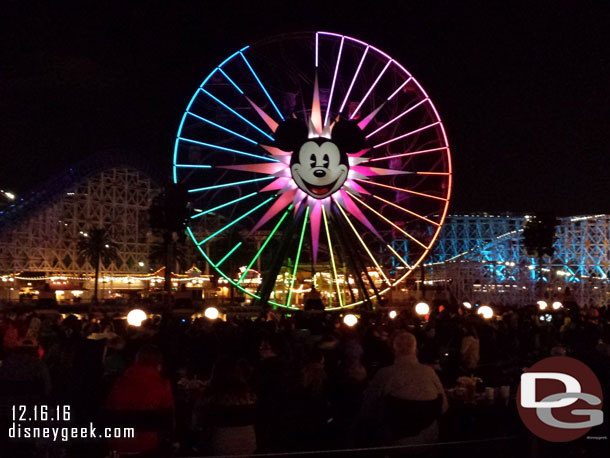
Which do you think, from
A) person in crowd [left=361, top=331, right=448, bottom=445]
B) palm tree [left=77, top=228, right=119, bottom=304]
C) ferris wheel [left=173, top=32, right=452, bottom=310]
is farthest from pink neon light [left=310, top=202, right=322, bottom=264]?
palm tree [left=77, top=228, right=119, bottom=304]

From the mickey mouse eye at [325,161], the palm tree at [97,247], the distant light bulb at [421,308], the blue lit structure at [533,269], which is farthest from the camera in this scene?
the palm tree at [97,247]

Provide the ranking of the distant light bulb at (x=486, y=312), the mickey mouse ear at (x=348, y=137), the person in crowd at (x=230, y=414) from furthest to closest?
the mickey mouse ear at (x=348, y=137) → the distant light bulb at (x=486, y=312) → the person in crowd at (x=230, y=414)

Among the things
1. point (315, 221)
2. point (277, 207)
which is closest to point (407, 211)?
point (315, 221)

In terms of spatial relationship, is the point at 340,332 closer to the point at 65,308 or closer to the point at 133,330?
the point at 133,330

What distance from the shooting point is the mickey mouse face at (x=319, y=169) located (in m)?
20.5

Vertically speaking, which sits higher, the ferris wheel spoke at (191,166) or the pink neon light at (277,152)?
the pink neon light at (277,152)

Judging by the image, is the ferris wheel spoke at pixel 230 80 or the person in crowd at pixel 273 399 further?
the ferris wheel spoke at pixel 230 80

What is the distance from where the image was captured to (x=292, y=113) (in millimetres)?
22547

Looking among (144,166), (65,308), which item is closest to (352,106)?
(65,308)

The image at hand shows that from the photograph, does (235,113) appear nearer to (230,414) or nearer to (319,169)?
(319,169)

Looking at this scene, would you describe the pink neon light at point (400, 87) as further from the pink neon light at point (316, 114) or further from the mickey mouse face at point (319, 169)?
the mickey mouse face at point (319, 169)

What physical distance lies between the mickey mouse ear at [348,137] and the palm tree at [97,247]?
37.7 metres

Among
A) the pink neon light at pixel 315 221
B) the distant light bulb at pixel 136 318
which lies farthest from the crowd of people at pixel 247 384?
the pink neon light at pixel 315 221

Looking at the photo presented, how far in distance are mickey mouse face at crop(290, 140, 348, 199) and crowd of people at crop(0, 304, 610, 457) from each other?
8.07m
